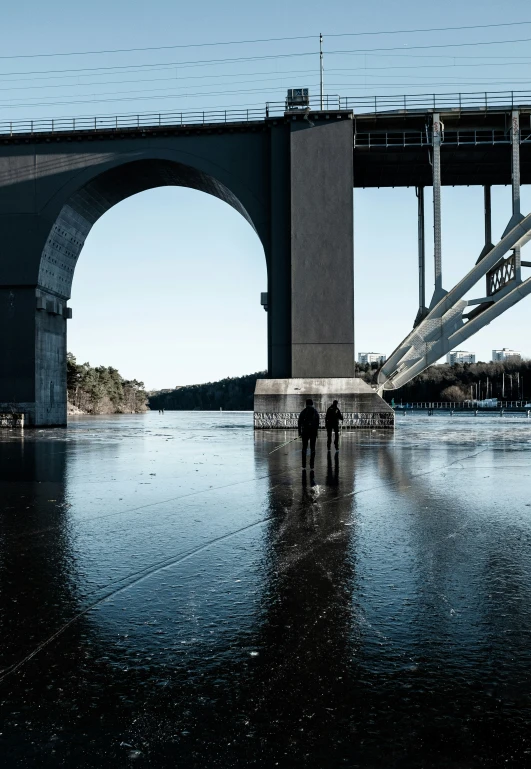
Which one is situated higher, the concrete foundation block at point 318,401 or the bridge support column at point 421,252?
the bridge support column at point 421,252

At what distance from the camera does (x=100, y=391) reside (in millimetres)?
136250

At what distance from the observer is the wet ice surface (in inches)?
112

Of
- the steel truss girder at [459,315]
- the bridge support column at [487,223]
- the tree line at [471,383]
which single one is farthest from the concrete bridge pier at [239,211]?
the tree line at [471,383]

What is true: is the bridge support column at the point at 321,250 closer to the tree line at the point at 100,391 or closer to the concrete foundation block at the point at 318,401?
the concrete foundation block at the point at 318,401

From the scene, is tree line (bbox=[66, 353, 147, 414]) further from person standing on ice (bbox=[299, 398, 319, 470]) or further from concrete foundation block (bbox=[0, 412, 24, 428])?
person standing on ice (bbox=[299, 398, 319, 470])

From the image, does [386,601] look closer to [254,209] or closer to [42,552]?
[42,552]

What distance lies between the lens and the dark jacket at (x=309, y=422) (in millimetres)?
15234

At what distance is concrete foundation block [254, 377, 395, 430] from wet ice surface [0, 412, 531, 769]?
895 inches

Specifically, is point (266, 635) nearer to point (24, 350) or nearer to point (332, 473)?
point (332, 473)

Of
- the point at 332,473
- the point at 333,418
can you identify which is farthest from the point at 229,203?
the point at 332,473

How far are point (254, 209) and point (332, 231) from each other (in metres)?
4.56

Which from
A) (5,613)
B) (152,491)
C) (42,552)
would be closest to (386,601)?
(5,613)

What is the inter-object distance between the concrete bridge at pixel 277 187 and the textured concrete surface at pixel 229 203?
5 centimetres

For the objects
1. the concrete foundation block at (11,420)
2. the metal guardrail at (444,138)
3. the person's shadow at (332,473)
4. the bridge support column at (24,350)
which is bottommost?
the person's shadow at (332,473)
